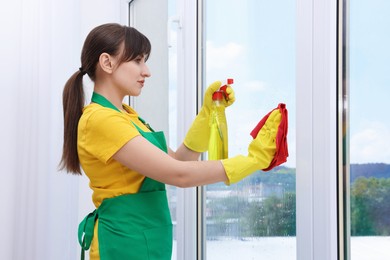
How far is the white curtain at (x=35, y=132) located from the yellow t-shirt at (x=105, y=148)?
1020 millimetres

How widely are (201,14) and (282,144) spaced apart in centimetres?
100

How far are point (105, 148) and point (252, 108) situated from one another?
1.68 ft

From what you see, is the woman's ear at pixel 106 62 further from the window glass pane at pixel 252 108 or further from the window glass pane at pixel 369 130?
the window glass pane at pixel 369 130

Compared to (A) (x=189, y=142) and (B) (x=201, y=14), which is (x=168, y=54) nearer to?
(B) (x=201, y=14)

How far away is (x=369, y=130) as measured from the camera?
4.11 ft

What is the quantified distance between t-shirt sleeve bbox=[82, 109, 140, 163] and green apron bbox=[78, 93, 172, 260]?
0.11 meters

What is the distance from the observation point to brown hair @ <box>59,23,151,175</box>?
5.14 feet

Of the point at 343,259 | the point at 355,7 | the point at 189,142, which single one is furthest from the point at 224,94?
the point at 343,259

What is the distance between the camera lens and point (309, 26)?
138 centimetres

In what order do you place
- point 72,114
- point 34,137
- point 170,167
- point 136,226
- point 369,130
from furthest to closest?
1. point 34,137
2. point 72,114
3. point 136,226
4. point 170,167
5. point 369,130

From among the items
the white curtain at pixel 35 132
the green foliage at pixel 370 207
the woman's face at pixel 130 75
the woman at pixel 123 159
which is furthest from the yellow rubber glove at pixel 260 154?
the white curtain at pixel 35 132

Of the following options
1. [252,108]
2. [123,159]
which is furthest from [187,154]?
[123,159]

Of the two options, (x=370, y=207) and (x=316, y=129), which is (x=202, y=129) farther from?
(x=370, y=207)

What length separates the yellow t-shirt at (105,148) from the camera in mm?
1430
